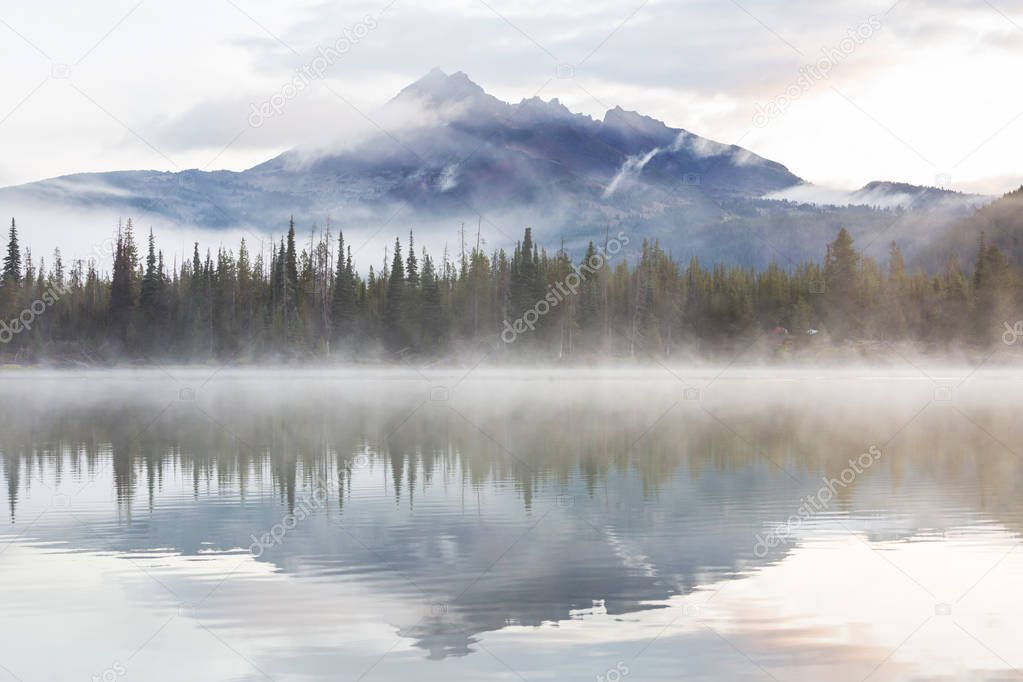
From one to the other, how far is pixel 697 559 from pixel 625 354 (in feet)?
447

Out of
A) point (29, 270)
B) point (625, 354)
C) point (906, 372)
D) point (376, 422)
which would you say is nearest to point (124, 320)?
point (29, 270)

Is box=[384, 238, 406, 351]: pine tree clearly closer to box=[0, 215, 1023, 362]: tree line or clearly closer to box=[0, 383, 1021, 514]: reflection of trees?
box=[0, 215, 1023, 362]: tree line

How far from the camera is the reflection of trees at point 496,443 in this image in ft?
89.5

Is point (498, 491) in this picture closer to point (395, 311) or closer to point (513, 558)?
point (513, 558)

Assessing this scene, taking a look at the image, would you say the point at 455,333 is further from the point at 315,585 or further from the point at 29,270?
the point at 315,585

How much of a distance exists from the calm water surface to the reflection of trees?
24 cm

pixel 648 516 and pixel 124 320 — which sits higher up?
pixel 124 320

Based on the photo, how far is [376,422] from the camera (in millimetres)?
45781

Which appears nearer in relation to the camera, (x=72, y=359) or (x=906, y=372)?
(x=906, y=372)

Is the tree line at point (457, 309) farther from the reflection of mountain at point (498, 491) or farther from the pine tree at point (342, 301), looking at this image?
the reflection of mountain at point (498, 491)

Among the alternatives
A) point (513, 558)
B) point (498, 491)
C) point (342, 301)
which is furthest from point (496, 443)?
point (342, 301)

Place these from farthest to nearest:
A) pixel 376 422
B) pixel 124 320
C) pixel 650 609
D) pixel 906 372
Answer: pixel 124 320
pixel 906 372
pixel 376 422
pixel 650 609

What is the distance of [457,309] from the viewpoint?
156250 millimetres

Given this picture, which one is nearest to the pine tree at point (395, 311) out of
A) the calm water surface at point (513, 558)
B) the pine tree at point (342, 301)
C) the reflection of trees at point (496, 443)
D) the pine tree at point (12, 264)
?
the pine tree at point (342, 301)
